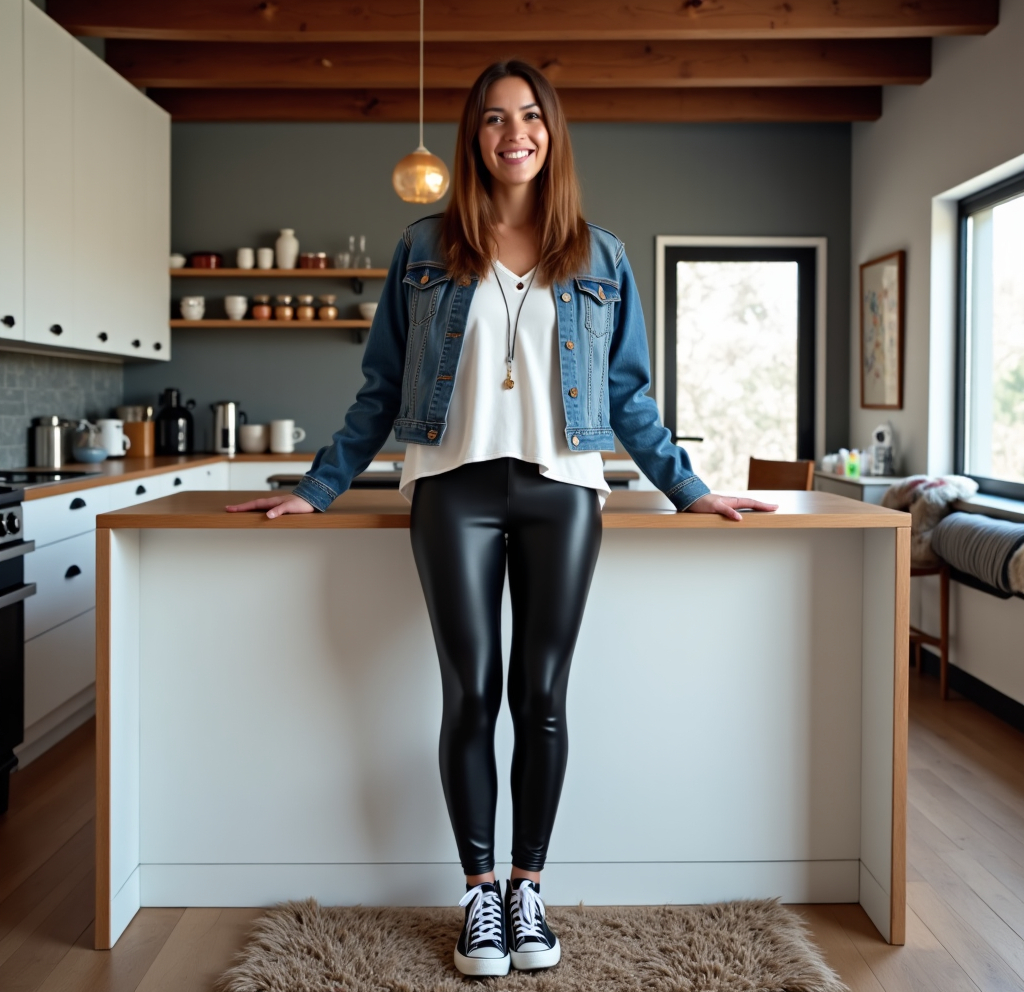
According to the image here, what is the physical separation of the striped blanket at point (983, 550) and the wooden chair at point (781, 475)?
0.51 meters

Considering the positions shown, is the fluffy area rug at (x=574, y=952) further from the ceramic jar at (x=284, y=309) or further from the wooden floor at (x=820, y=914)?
the ceramic jar at (x=284, y=309)

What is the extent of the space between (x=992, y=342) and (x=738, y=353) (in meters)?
1.59

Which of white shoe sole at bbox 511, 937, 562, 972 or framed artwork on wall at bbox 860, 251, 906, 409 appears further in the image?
framed artwork on wall at bbox 860, 251, 906, 409

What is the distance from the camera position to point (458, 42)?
450cm

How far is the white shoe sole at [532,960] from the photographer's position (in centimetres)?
178

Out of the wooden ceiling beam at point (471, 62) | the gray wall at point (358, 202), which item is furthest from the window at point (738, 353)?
the wooden ceiling beam at point (471, 62)

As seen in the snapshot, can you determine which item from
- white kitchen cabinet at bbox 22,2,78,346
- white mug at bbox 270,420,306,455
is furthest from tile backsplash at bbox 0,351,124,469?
white mug at bbox 270,420,306,455

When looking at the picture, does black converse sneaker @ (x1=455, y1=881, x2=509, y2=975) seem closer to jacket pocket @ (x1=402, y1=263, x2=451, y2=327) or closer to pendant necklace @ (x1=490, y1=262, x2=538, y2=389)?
pendant necklace @ (x1=490, y1=262, x2=538, y2=389)

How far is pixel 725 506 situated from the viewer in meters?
1.90

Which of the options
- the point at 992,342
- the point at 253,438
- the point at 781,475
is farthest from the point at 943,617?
the point at 253,438

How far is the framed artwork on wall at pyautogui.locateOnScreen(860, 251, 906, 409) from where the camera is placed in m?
4.63

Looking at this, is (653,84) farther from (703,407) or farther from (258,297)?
(258,297)

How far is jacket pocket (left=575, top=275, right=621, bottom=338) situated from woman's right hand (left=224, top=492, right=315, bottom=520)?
0.62 meters

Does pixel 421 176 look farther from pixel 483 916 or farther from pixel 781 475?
pixel 483 916
